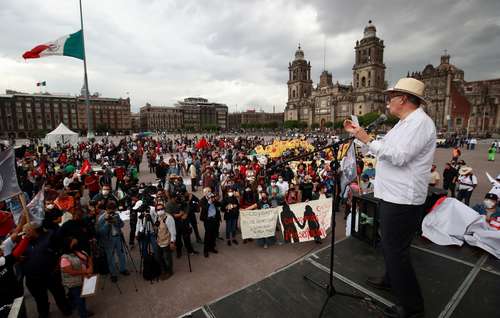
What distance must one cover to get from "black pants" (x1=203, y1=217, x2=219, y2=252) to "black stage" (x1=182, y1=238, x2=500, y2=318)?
369cm

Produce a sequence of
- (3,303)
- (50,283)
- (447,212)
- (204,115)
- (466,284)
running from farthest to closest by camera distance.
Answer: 1. (204,115)
2. (447,212)
3. (50,283)
4. (3,303)
5. (466,284)

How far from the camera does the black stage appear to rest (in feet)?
7.58

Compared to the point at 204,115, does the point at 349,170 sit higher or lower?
lower

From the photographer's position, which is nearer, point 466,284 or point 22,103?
point 466,284

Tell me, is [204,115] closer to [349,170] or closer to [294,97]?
[294,97]

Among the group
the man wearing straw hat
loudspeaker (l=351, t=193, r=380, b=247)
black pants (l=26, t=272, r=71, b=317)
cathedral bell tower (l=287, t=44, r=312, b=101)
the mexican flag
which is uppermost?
cathedral bell tower (l=287, t=44, r=312, b=101)

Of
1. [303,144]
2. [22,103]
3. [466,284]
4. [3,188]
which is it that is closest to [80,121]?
[22,103]

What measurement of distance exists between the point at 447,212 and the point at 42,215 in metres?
8.29

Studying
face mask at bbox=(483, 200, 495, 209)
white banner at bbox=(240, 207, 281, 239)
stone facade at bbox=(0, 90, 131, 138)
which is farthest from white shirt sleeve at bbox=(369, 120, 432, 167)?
stone facade at bbox=(0, 90, 131, 138)

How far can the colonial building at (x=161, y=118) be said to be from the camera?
414ft

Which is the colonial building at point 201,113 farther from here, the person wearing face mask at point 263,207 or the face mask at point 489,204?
the face mask at point 489,204

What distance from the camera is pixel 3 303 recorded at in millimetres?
3457

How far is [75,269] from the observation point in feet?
12.9

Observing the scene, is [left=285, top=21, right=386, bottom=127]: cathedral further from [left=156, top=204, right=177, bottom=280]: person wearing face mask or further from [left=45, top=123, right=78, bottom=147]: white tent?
[left=156, top=204, right=177, bottom=280]: person wearing face mask
